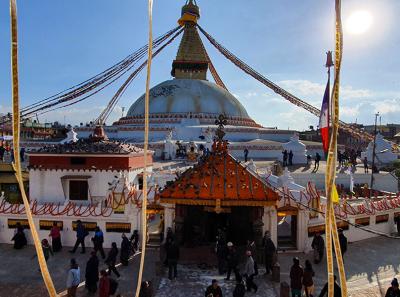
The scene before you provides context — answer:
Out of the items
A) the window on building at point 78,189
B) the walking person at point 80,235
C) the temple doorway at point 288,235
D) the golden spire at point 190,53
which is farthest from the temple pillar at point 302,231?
the golden spire at point 190,53

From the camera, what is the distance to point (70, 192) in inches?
563

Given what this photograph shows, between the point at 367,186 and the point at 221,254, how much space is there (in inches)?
429

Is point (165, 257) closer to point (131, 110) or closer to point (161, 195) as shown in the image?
point (161, 195)

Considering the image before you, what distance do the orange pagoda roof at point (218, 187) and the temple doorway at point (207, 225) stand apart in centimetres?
116

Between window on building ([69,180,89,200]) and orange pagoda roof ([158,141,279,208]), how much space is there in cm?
636

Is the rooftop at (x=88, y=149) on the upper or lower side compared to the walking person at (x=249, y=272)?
upper

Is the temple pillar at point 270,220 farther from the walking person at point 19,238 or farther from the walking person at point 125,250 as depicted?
the walking person at point 19,238

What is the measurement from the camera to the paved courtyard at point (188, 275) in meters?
7.63

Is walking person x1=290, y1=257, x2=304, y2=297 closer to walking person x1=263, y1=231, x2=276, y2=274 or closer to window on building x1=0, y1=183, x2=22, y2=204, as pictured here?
walking person x1=263, y1=231, x2=276, y2=274

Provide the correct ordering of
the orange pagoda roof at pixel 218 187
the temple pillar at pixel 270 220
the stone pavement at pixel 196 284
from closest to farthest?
the stone pavement at pixel 196 284
the orange pagoda roof at pixel 218 187
the temple pillar at pixel 270 220

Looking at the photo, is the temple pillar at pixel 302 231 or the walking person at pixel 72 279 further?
the temple pillar at pixel 302 231

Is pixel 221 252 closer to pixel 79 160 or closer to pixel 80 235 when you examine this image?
pixel 80 235

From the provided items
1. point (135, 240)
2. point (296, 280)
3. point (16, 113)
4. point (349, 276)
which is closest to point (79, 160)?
point (135, 240)

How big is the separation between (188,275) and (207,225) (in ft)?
6.40
